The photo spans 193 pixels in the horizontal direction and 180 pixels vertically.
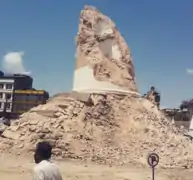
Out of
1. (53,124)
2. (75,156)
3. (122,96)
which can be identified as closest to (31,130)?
(53,124)

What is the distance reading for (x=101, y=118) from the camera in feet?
76.6

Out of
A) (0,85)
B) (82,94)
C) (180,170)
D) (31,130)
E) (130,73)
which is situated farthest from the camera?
(0,85)

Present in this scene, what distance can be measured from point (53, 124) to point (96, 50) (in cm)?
573

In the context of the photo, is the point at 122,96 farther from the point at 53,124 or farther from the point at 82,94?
the point at 53,124

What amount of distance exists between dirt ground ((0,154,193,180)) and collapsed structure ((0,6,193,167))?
0.91m

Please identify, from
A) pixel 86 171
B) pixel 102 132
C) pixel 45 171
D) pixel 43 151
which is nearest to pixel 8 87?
pixel 102 132

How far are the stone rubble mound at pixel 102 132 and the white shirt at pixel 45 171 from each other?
16.6 meters

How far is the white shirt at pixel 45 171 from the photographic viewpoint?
435 cm

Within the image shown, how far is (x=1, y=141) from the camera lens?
22609 millimetres

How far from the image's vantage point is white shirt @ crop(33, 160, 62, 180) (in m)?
4.35

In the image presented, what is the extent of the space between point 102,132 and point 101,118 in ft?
3.14

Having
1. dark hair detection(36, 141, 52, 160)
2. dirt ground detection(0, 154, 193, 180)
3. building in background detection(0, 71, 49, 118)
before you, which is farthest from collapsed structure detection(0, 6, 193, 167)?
building in background detection(0, 71, 49, 118)

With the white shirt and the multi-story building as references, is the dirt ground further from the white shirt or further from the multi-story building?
the multi-story building

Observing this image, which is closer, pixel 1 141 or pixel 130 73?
pixel 1 141
